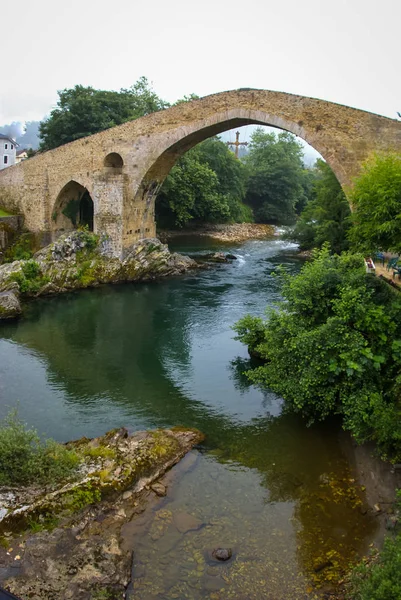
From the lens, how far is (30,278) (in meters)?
17.4

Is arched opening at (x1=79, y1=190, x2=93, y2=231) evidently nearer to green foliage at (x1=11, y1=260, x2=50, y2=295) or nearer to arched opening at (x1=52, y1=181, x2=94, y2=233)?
arched opening at (x1=52, y1=181, x2=94, y2=233)

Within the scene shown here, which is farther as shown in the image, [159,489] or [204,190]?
[204,190]

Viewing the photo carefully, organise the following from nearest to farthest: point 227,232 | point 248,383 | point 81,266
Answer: point 248,383
point 81,266
point 227,232

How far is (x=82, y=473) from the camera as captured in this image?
6941 mm

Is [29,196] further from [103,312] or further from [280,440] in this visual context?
[280,440]

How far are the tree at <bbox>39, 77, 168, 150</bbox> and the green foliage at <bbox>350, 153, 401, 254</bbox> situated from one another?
17819 mm

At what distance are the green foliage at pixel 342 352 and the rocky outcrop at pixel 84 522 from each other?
226 centimetres

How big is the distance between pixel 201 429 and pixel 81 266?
37.7 feet

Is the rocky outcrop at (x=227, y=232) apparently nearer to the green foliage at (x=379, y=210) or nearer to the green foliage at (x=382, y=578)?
the green foliage at (x=379, y=210)

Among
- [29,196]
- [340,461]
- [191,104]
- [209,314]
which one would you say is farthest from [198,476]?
[29,196]

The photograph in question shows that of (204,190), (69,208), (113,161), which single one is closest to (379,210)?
(113,161)

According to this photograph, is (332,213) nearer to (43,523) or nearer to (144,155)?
(144,155)

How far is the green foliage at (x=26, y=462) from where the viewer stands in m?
6.58

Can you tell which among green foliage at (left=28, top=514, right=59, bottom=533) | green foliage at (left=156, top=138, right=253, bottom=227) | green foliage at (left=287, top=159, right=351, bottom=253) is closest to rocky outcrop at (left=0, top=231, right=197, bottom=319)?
green foliage at (left=156, top=138, right=253, bottom=227)
